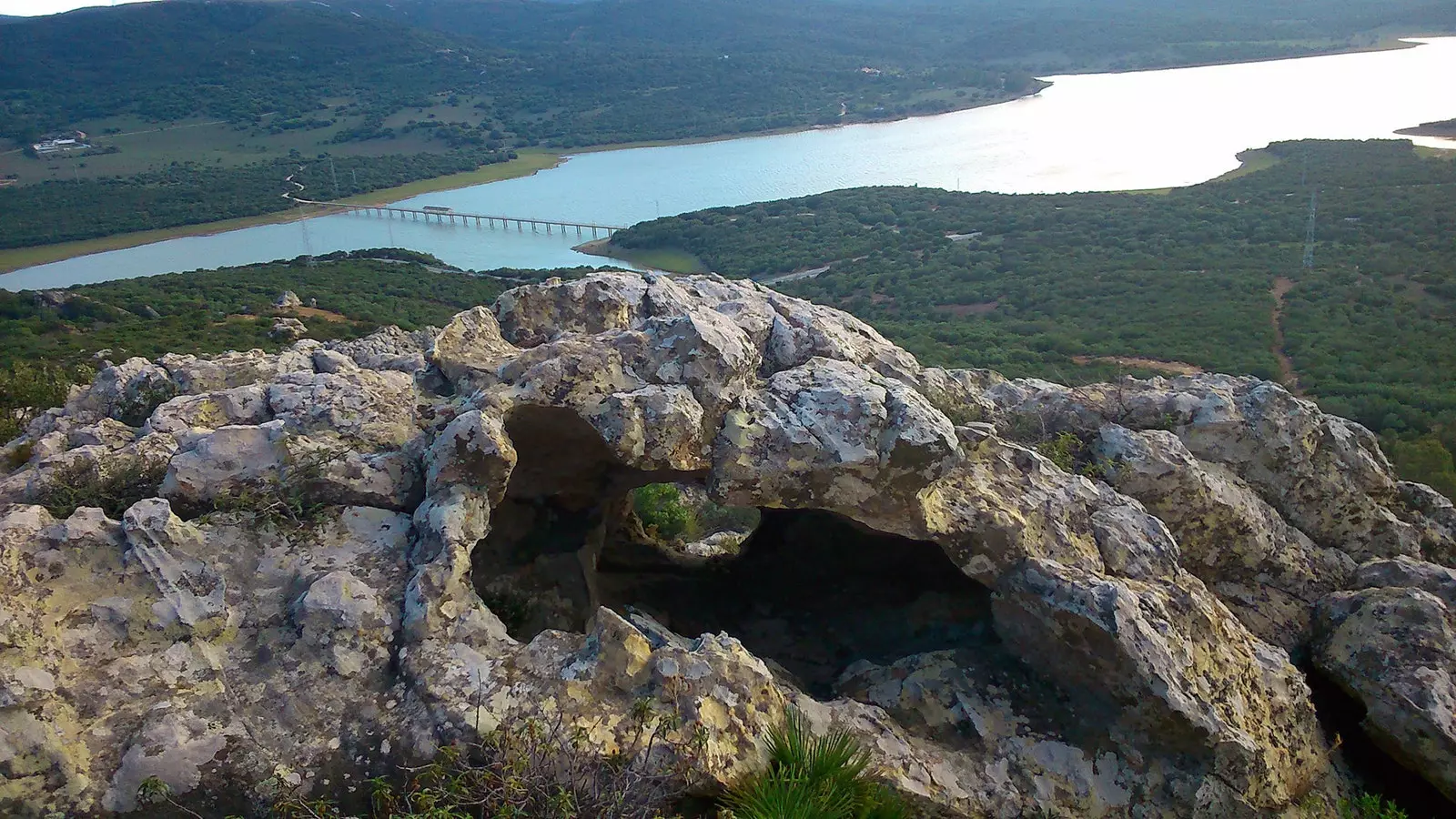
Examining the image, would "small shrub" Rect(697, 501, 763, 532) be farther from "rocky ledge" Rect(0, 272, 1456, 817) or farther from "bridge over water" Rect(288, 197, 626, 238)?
"bridge over water" Rect(288, 197, 626, 238)

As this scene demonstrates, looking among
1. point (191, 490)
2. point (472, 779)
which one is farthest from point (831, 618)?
point (191, 490)

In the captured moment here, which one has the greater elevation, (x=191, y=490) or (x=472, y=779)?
(x=191, y=490)

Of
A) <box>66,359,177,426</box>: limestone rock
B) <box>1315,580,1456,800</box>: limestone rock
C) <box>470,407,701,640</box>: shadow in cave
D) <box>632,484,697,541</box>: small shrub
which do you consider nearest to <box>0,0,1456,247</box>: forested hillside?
<box>66,359,177,426</box>: limestone rock

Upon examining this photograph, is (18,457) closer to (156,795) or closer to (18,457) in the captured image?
(18,457)

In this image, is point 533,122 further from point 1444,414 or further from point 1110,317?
point 1444,414

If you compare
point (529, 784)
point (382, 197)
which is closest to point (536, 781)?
point (529, 784)

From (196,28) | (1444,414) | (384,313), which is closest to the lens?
(1444,414)

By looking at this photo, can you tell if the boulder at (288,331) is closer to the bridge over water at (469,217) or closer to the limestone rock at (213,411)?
the limestone rock at (213,411)

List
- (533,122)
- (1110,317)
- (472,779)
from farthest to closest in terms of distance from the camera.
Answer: (533,122) → (1110,317) → (472,779)
